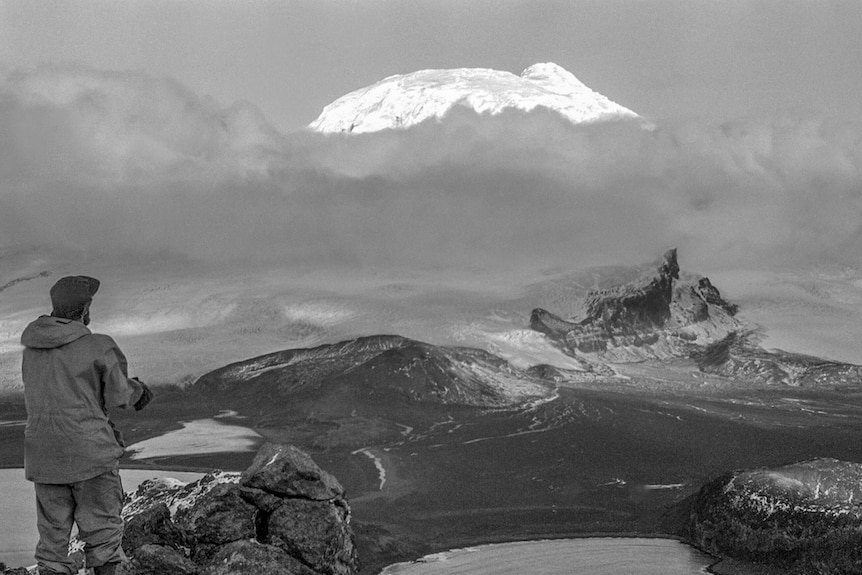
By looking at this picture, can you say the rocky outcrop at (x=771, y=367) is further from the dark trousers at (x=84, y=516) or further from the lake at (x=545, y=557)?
the dark trousers at (x=84, y=516)

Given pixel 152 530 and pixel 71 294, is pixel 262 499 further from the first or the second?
pixel 71 294

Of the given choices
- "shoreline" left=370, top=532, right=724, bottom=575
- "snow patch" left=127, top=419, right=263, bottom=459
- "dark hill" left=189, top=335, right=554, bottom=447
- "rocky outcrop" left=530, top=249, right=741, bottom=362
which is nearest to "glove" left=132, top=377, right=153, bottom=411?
"shoreline" left=370, top=532, right=724, bottom=575

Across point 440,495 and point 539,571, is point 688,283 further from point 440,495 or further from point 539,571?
point 539,571

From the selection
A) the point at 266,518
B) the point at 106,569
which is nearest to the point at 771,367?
the point at 266,518

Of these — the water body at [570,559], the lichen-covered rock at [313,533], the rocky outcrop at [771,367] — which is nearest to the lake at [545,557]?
the water body at [570,559]

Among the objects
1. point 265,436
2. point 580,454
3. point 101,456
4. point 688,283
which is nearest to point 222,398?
point 265,436
